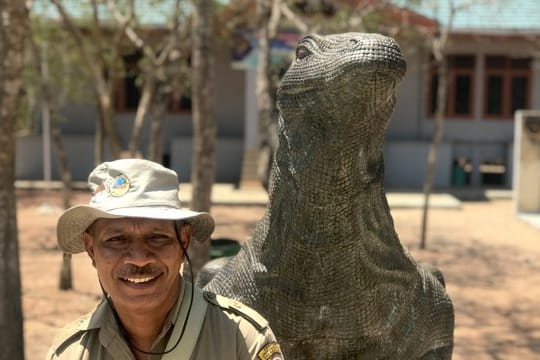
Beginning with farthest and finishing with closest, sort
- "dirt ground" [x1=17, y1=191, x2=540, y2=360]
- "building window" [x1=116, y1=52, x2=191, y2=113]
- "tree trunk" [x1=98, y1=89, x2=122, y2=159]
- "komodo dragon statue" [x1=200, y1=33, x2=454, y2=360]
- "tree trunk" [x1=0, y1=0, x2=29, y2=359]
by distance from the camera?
"building window" [x1=116, y1=52, x2=191, y2=113] → "tree trunk" [x1=98, y1=89, x2=122, y2=159] → "dirt ground" [x1=17, y1=191, x2=540, y2=360] → "tree trunk" [x1=0, y1=0, x2=29, y2=359] → "komodo dragon statue" [x1=200, y1=33, x2=454, y2=360]

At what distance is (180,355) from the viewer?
1780mm

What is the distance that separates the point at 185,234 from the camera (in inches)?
77.0

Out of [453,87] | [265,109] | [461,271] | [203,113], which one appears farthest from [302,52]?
[453,87]

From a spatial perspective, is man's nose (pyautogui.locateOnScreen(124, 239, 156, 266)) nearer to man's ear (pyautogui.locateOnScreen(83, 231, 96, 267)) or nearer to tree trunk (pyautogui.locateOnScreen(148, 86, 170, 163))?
man's ear (pyautogui.locateOnScreen(83, 231, 96, 267))

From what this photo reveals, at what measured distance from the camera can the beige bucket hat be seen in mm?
1791

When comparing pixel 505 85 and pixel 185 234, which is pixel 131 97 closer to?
pixel 505 85

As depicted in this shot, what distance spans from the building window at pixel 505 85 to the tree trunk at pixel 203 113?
46.5ft

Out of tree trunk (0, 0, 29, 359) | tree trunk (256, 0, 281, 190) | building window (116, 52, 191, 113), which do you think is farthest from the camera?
building window (116, 52, 191, 113)

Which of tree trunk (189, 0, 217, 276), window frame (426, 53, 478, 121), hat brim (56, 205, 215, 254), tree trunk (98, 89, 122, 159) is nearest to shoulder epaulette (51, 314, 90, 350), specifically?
hat brim (56, 205, 215, 254)

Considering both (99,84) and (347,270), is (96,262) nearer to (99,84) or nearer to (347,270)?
(347,270)

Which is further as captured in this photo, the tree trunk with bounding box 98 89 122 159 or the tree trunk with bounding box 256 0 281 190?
the tree trunk with bounding box 98 89 122 159

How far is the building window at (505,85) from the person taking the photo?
18.5 metres

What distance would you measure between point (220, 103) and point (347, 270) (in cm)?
1675

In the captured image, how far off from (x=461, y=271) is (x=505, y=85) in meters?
10.3
